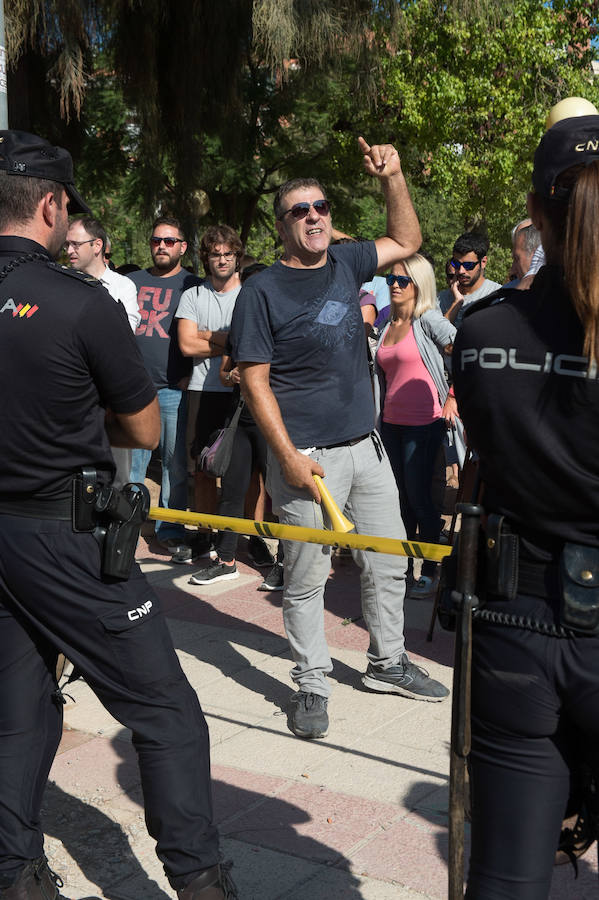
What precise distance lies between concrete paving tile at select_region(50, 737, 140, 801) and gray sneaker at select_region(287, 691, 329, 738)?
2.20 ft

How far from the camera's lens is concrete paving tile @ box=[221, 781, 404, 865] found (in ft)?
11.0

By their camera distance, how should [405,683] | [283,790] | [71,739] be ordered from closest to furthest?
[283,790]
[71,739]
[405,683]

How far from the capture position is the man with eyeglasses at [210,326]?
6.95 m

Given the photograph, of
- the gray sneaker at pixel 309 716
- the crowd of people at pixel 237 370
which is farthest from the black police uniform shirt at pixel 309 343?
the crowd of people at pixel 237 370

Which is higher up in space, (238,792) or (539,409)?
(539,409)

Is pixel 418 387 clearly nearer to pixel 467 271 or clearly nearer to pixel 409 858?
pixel 467 271

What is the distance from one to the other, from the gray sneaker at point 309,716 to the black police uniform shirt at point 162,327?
3307mm

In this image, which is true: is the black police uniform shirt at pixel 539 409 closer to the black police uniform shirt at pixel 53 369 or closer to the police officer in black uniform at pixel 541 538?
the police officer in black uniform at pixel 541 538

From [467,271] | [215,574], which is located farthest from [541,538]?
[467,271]

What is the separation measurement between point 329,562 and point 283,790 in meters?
1.06

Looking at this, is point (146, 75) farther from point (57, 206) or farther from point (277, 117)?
point (57, 206)

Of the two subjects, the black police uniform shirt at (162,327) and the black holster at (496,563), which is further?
the black police uniform shirt at (162,327)

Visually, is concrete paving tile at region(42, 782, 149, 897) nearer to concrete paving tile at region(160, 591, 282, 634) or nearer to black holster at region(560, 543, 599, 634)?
black holster at region(560, 543, 599, 634)

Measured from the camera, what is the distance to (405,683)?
4.61 m
